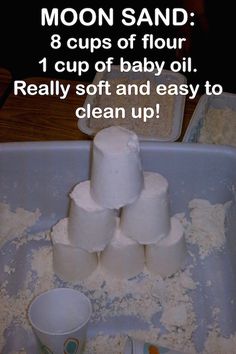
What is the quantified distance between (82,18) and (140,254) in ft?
3.99

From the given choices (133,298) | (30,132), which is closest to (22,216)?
(30,132)

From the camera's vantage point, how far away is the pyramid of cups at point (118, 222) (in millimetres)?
917

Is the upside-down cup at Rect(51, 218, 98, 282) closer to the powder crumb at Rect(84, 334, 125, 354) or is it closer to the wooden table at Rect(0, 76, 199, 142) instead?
the powder crumb at Rect(84, 334, 125, 354)

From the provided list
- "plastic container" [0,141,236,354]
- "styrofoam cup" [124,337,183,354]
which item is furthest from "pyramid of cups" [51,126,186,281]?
"styrofoam cup" [124,337,183,354]

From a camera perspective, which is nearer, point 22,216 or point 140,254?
point 140,254

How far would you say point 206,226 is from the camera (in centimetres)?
121

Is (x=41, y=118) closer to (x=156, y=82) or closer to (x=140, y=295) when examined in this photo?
(x=156, y=82)

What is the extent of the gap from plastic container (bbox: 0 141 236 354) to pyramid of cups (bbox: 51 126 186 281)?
0.10 metres

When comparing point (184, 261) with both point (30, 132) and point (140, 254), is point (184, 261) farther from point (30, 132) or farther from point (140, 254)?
point (30, 132)

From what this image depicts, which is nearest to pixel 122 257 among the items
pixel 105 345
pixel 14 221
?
pixel 105 345

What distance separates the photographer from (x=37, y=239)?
47.9 inches

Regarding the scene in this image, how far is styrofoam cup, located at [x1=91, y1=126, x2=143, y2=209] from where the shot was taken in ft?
2.95

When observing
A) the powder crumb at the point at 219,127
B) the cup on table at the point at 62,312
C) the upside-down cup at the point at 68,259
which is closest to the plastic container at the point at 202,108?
the powder crumb at the point at 219,127

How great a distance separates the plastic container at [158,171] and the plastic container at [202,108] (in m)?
0.08
